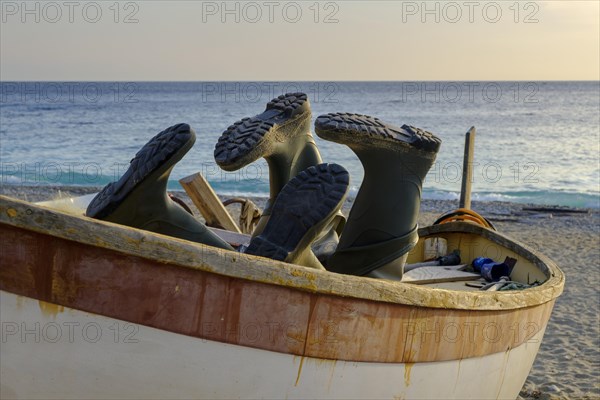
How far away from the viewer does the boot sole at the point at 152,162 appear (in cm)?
326

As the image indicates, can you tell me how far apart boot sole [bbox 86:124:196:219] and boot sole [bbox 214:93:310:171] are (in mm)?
171

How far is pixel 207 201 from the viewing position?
6.76m

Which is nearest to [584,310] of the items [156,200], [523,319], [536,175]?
[523,319]

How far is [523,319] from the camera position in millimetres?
4102

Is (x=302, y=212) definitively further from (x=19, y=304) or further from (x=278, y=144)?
(x=19, y=304)

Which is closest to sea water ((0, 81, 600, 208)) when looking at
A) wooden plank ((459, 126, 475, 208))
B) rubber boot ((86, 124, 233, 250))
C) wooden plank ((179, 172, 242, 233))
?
wooden plank ((459, 126, 475, 208))

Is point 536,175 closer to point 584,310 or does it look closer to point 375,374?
point 584,310

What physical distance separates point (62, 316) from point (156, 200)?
34.8 inches

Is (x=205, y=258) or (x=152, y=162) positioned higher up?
(x=152, y=162)

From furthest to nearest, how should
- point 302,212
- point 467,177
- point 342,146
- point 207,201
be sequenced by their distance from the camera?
point 342,146
point 467,177
point 207,201
point 302,212

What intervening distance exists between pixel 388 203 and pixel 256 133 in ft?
2.62

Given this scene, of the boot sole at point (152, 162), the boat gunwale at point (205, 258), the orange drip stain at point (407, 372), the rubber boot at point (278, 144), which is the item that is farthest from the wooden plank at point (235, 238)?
the boat gunwale at point (205, 258)

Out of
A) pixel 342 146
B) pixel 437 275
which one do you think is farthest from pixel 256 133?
pixel 342 146

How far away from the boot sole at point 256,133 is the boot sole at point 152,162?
17cm
